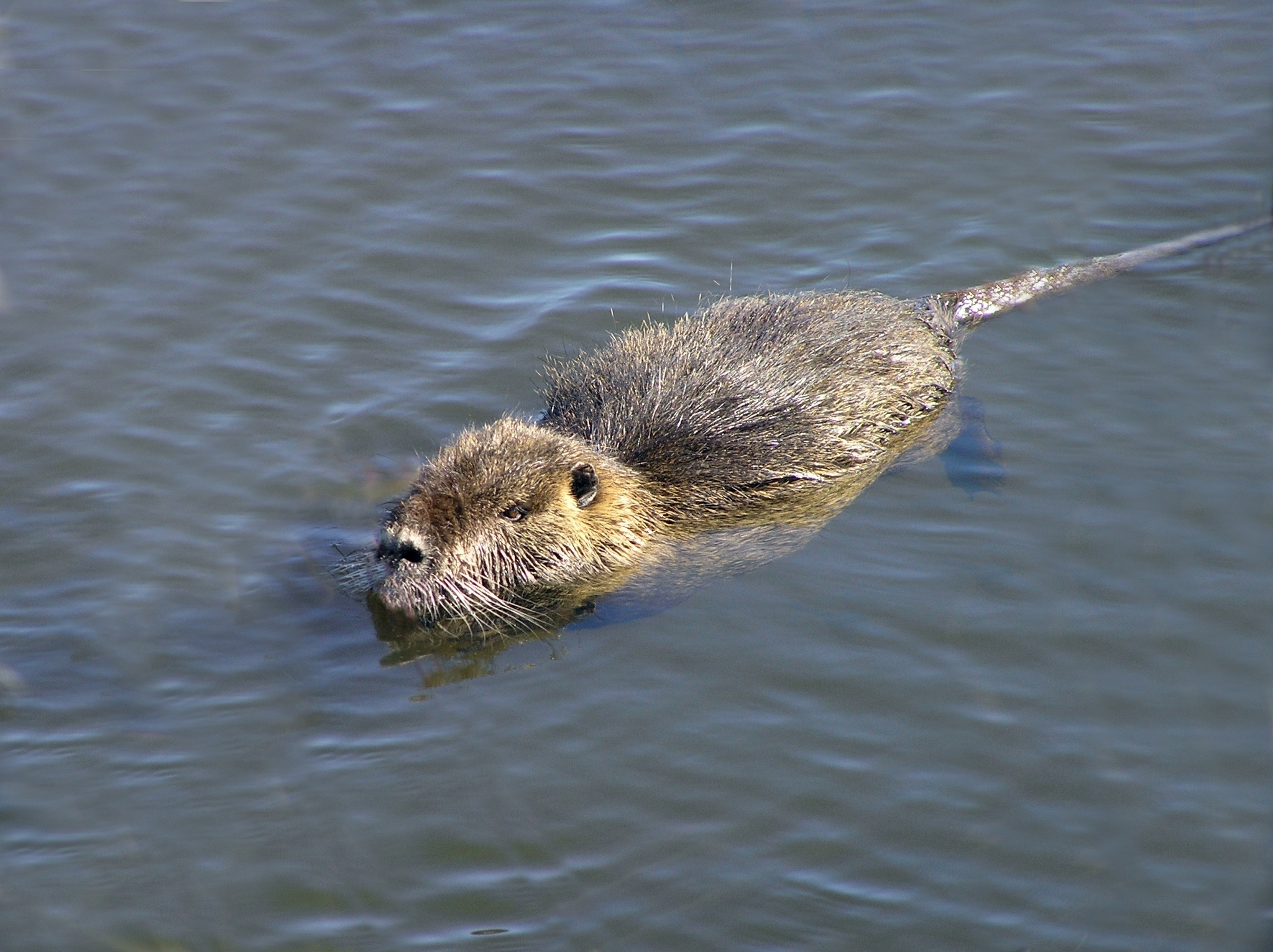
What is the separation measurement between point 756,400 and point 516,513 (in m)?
1.05

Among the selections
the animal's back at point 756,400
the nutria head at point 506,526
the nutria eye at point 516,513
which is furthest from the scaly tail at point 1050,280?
the nutria eye at point 516,513

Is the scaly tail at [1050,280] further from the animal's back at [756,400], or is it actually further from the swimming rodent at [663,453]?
the animal's back at [756,400]

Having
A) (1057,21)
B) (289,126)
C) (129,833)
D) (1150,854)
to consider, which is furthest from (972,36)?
(129,833)

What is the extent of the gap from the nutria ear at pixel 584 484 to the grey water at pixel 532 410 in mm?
506

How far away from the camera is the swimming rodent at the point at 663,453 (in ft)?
16.8

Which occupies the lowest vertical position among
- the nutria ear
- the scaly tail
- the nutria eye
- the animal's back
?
the nutria eye

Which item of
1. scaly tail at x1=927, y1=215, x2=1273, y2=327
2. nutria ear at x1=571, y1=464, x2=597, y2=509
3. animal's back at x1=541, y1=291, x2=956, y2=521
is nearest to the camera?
nutria ear at x1=571, y1=464, x2=597, y2=509

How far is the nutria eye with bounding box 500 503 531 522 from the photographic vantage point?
5.19 metres

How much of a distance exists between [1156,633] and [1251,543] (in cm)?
73

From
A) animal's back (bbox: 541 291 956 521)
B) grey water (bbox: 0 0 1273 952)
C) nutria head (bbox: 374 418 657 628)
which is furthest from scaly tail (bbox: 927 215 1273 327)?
nutria head (bbox: 374 418 657 628)

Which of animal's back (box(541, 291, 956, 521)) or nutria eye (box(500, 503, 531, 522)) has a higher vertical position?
animal's back (box(541, 291, 956, 521))

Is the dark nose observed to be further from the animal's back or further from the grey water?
the animal's back

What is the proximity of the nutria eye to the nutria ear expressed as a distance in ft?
0.62

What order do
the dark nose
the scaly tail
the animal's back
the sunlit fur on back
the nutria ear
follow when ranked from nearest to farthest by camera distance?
the dark nose, the sunlit fur on back, the nutria ear, the animal's back, the scaly tail
